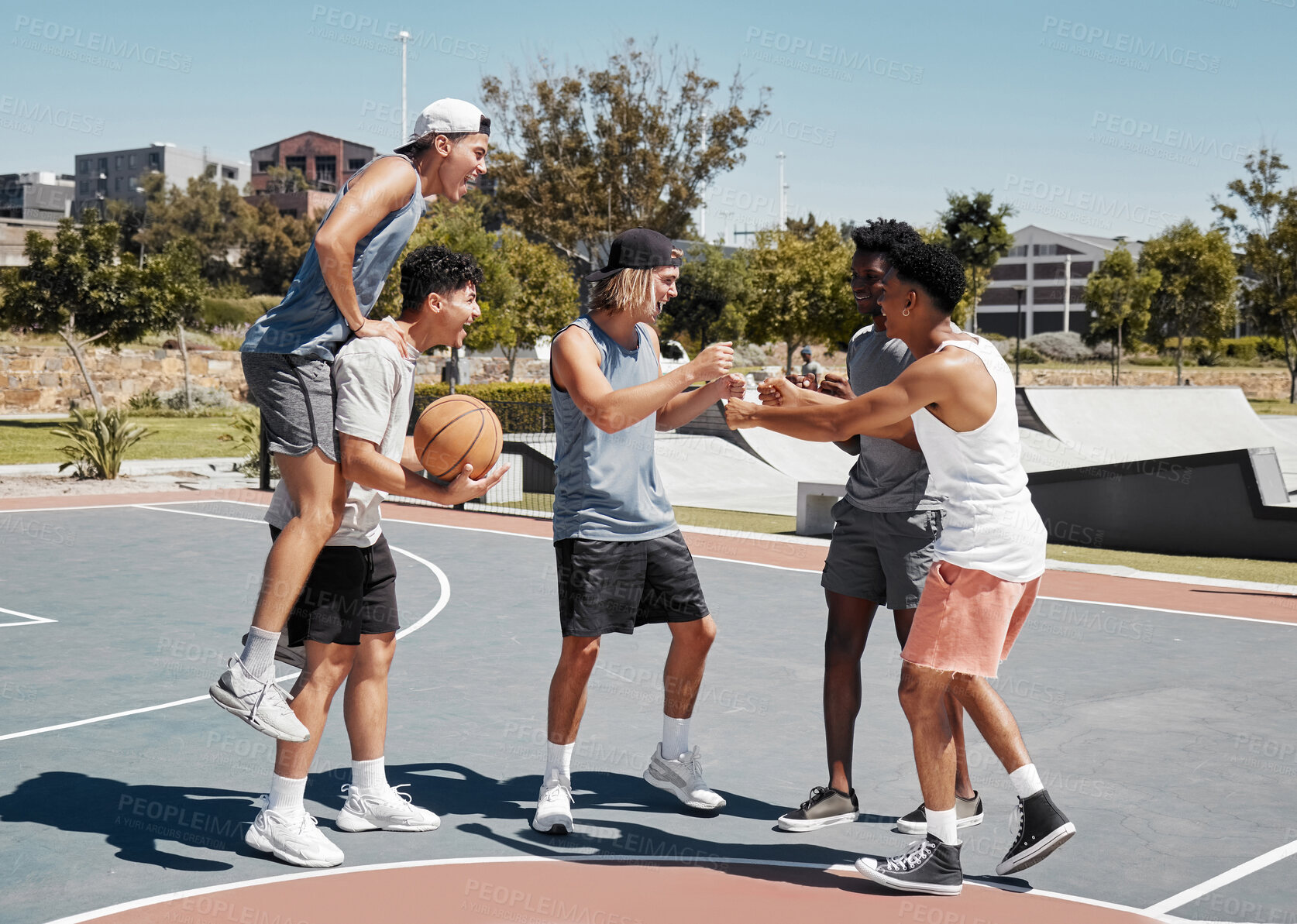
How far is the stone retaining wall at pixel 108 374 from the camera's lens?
123ft

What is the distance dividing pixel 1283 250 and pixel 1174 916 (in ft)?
162

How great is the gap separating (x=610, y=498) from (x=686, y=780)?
Result: 1.27 m

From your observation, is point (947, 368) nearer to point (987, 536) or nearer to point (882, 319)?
point (987, 536)

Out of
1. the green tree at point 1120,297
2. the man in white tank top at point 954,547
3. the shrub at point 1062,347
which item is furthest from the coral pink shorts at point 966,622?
the shrub at point 1062,347

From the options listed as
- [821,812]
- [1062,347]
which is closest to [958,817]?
[821,812]

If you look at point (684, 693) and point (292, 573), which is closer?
point (292, 573)

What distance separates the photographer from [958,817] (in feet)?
15.9

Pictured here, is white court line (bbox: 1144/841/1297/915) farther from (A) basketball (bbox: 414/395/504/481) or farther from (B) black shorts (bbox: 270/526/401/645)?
(B) black shorts (bbox: 270/526/401/645)

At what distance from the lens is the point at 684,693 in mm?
5043

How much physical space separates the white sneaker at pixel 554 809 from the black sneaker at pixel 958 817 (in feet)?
4.38

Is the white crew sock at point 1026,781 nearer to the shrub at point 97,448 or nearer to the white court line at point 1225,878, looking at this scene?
→ the white court line at point 1225,878

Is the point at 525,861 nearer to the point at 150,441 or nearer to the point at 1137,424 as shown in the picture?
the point at 150,441

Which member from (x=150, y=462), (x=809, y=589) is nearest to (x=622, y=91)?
(x=150, y=462)

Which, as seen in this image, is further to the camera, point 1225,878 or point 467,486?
point 467,486
